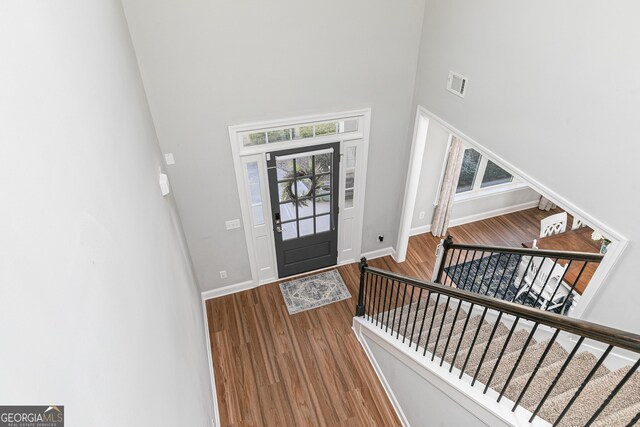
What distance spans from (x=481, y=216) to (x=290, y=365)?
4396 millimetres

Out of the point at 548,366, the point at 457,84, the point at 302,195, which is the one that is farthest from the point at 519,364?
the point at 302,195

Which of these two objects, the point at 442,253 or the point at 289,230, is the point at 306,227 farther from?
the point at 442,253

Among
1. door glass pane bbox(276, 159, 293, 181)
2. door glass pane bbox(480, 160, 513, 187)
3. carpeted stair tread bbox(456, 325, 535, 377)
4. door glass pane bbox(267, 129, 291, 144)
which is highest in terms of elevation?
door glass pane bbox(267, 129, 291, 144)

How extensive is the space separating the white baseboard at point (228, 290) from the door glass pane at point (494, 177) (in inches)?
169

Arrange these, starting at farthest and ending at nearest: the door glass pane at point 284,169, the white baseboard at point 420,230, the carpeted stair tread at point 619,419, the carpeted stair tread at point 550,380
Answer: the white baseboard at point 420,230 < the door glass pane at point 284,169 < the carpeted stair tread at point 550,380 < the carpeted stair tread at point 619,419

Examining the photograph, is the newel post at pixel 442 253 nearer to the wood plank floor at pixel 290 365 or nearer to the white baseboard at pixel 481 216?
the wood plank floor at pixel 290 365

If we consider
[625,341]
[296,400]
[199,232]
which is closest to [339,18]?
[199,232]

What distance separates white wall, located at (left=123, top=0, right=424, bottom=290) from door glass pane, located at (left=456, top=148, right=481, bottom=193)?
2007 mm

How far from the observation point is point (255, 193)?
15.0ft

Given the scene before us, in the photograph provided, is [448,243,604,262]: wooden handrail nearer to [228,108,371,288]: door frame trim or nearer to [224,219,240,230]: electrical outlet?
[228,108,371,288]: door frame trim

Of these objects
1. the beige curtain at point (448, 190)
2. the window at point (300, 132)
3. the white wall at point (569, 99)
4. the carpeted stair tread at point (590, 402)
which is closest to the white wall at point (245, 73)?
the window at point (300, 132)

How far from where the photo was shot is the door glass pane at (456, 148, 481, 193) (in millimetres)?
6173
